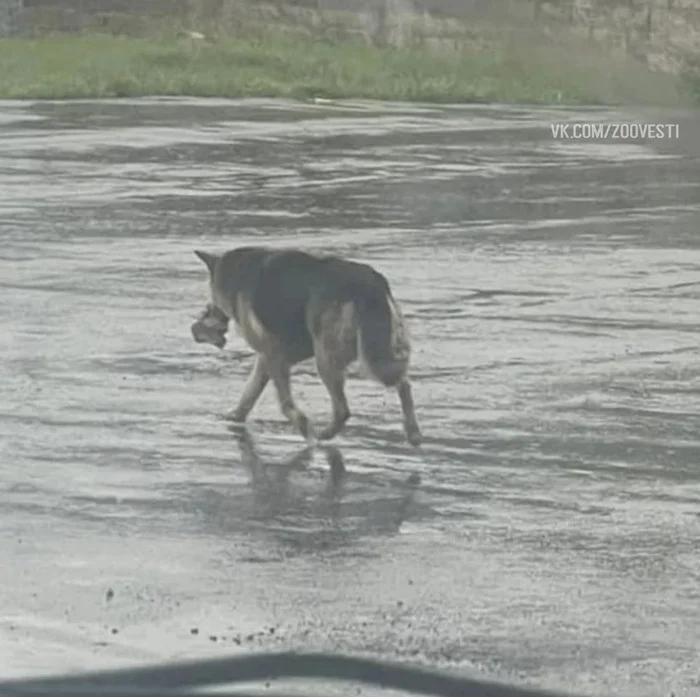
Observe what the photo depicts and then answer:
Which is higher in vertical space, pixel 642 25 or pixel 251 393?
pixel 251 393

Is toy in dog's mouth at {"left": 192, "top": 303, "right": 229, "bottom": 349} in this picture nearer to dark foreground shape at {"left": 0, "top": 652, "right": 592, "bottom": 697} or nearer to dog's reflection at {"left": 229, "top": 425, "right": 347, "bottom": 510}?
dog's reflection at {"left": 229, "top": 425, "right": 347, "bottom": 510}

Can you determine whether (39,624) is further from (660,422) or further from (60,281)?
(60,281)

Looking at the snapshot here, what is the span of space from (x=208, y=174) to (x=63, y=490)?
962 cm

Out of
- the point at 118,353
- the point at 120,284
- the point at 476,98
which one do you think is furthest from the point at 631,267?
the point at 476,98

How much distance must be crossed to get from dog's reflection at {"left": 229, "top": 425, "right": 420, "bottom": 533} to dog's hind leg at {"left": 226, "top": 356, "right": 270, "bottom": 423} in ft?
1.35

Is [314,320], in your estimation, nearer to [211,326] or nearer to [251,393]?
[251,393]

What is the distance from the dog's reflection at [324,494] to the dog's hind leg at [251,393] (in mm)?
410

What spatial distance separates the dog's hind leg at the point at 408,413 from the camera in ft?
28.6

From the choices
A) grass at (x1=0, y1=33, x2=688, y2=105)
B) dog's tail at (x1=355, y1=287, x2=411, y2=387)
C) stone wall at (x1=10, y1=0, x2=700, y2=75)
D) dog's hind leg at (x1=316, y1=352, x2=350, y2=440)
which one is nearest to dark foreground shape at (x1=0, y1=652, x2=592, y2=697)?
dog's tail at (x1=355, y1=287, x2=411, y2=387)

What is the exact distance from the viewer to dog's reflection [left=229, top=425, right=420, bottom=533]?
305 inches

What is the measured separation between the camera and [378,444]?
881cm

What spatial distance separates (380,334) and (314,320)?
333 mm

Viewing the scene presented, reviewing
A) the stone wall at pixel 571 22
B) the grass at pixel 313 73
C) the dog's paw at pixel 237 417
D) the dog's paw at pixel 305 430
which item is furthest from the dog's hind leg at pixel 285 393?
the stone wall at pixel 571 22

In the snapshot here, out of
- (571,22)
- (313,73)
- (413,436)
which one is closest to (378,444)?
(413,436)
